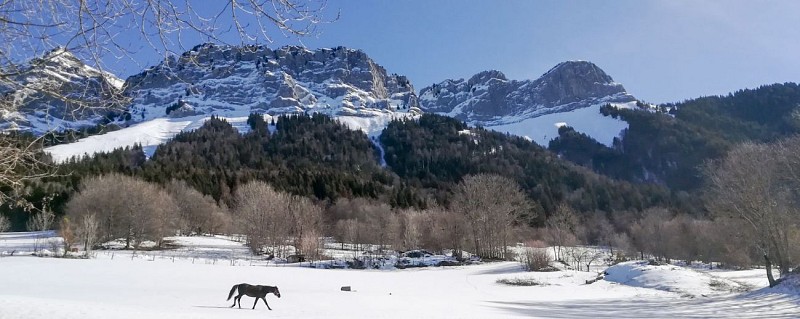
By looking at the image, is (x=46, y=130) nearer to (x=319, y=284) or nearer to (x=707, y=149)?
(x=319, y=284)

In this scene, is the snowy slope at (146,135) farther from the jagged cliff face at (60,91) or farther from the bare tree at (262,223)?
the jagged cliff face at (60,91)

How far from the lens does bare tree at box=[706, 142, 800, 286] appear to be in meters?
24.3

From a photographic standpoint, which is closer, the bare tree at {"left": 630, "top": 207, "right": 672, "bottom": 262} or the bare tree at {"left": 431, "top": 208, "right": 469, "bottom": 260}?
the bare tree at {"left": 431, "top": 208, "right": 469, "bottom": 260}

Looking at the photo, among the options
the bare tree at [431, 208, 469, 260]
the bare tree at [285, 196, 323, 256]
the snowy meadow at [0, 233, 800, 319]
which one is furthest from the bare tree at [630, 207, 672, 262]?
the bare tree at [285, 196, 323, 256]

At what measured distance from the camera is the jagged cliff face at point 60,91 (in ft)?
11.4

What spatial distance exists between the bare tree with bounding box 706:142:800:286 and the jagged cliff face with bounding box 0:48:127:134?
27587 millimetres

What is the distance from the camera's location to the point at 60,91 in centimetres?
366

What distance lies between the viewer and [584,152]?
186 m

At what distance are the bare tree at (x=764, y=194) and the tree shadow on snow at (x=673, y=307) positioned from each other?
414cm

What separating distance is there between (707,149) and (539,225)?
87759mm

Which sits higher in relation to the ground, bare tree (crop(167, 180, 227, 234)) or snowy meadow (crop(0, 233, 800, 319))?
bare tree (crop(167, 180, 227, 234))

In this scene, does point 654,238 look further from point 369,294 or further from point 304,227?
point 369,294

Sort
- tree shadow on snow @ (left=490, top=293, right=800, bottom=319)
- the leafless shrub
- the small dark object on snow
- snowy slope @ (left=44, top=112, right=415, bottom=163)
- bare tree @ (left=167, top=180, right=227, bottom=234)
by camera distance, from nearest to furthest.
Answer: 1. tree shadow on snow @ (left=490, top=293, right=800, bottom=319)
2. the leafless shrub
3. the small dark object on snow
4. bare tree @ (left=167, top=180, right=227, bottom=234)
5. snowy slope @ (left=44, top=112, right=415, bottom=163)

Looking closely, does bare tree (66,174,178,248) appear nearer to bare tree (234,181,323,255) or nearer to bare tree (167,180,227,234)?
bare tree (234,181,323,255)
